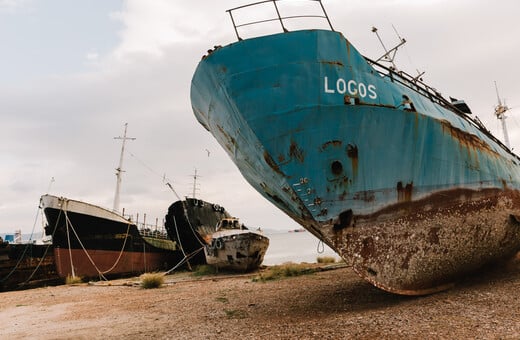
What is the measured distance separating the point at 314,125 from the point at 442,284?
3496mm

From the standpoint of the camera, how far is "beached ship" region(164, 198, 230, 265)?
1914 centimetres

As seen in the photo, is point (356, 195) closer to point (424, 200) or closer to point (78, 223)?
point (424, 200)

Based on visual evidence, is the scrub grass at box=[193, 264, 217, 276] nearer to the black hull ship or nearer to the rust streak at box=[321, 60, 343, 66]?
the black hull ship

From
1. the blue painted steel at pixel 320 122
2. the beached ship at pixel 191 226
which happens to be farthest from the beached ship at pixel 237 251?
the blue painted steel at pixel 320 122

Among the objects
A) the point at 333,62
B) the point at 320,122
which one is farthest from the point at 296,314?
the point at 333,62

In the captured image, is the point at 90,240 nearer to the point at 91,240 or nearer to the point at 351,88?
the point at 91,240

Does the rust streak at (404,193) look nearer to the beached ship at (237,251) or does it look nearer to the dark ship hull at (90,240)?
the beached ship at (237,251)

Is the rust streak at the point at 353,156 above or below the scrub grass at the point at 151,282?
above

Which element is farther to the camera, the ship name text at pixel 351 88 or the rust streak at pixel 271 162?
the rust streak at pixel 271 162

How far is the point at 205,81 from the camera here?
A: 235 inches

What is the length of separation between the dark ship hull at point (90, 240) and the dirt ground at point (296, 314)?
6.30 meters

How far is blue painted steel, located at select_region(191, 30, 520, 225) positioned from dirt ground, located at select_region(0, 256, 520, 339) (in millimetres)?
1540

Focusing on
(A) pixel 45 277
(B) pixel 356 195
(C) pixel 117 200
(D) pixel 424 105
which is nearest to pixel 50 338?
(B) pixel 356 195

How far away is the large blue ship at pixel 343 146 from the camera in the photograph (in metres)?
5.32
